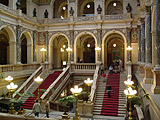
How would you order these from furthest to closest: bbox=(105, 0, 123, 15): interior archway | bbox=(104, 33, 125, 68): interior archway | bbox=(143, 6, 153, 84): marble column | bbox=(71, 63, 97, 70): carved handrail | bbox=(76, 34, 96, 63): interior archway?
bbox=(104, 33, 125, 68): interior archway, bbox=(76, 34, 96, 63): interior archway, bbox=(105, 0, 123, 15): interior archway, bbox=(71, 63, 97, 70): carved handrail, bbox=(143, 6, 153, 84): marble column

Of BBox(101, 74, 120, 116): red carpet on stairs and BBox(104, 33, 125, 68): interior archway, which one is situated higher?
BBox(104, 33, 125, 68): interior archway

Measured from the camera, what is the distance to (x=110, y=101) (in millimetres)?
13320

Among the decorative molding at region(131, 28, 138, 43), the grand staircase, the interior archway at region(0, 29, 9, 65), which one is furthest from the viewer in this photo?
the interior archway at region(0, 29, 9, 65)

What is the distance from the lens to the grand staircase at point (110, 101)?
12.1 m

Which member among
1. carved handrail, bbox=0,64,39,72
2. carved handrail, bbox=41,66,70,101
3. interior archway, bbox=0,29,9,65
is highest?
interior archway, bbox=0,29,9,65

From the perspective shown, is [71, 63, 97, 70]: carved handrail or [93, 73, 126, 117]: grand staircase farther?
[71, 63, 97, 70]: carved handrail

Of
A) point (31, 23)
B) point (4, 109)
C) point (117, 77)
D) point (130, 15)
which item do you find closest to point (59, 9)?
point (31, 23)

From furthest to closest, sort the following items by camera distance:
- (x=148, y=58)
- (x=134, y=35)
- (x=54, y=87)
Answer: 1. (x=134, y=35)
2. (x=54, y=87)
3. (x=148, y=58)

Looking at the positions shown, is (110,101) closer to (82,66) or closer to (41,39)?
(82,66)

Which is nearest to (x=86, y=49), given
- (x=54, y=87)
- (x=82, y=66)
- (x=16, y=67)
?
(x=82, y=66)

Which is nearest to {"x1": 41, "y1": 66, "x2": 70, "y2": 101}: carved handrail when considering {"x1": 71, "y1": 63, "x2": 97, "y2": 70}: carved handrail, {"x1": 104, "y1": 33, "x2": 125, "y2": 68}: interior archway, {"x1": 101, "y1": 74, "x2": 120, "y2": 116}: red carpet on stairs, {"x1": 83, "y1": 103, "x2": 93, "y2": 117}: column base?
{"x1": 71, "y1": 63, "x2": 97, "y2": 70}: carved handrail

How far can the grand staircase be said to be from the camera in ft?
39.6

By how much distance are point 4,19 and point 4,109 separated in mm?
9275

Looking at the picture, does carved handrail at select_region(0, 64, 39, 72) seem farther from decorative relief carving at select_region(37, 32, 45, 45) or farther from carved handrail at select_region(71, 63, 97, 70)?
carved handrail at select_region(71, 63, 97, 70)
